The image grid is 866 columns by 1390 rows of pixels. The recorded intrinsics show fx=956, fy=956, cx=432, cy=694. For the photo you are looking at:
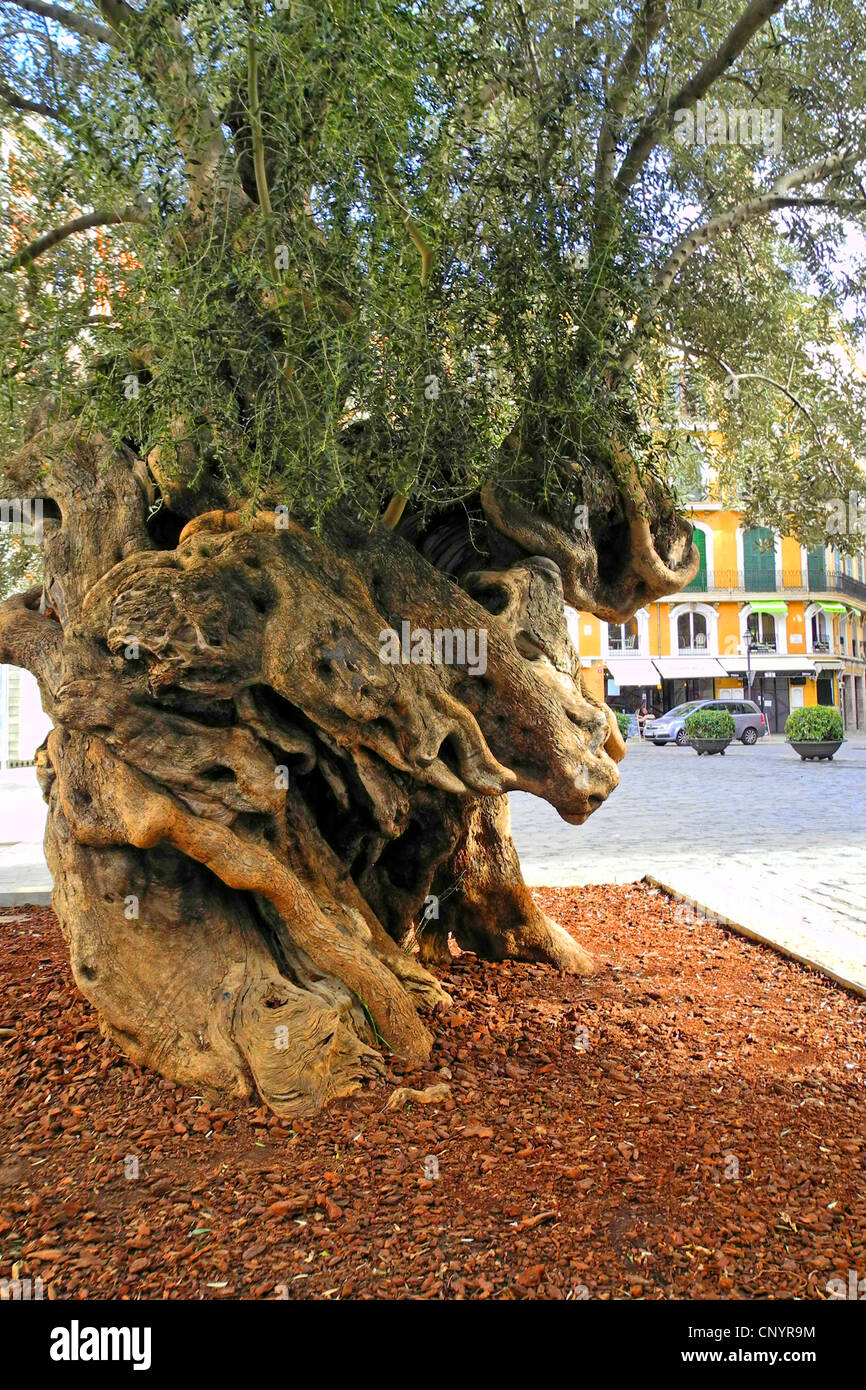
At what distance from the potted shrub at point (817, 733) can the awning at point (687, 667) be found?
17.6 meters

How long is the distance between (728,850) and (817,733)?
16.0 meters

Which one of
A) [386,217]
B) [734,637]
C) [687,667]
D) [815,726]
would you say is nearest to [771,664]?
[734,637]

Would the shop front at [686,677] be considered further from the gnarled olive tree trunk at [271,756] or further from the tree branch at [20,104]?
the tree branch at [20,104]

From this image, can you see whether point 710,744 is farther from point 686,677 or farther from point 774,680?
point 774,680

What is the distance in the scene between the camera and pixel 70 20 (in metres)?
5.05

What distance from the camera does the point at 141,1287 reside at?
2.89 metres

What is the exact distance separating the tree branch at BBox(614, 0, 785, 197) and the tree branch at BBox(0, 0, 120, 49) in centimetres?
272

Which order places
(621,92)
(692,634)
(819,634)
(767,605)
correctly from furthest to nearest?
(819,634)
(692,634)
(767,605)
(621,92)

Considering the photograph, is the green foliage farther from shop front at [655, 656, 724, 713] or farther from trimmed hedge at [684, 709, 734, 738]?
shop front at [655, 656, 724, 713]

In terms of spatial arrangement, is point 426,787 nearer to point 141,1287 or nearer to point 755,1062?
point 755,1062

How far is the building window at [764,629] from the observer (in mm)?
44469
